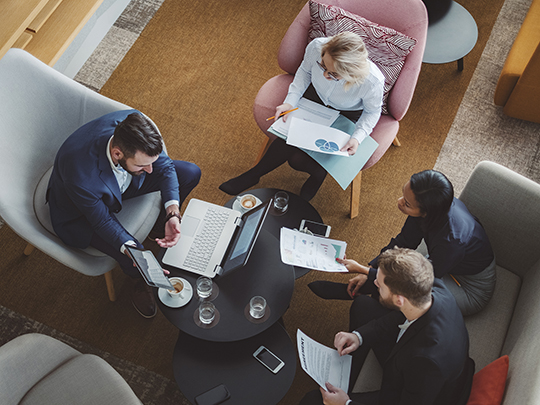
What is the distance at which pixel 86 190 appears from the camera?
6.56 ft

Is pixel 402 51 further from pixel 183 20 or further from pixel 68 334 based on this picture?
pixel 68 334

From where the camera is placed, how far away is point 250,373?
1.95 meters

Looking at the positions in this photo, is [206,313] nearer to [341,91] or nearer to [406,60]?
[341,91]

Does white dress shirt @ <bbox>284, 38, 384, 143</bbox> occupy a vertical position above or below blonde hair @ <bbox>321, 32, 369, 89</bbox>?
below

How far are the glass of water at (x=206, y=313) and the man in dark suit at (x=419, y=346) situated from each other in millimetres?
543

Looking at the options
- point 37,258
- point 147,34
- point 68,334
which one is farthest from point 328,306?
point 147,34

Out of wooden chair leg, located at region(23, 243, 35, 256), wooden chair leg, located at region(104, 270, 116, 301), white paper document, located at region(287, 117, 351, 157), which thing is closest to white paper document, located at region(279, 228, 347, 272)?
white paper document, located at region(287, 117, 351, 157)

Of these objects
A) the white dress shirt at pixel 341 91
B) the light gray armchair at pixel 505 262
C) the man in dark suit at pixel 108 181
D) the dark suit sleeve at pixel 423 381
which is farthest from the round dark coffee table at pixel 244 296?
the white dress shirt at pixel 341 91

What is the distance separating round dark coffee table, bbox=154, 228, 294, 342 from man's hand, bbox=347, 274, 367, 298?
343 millimetres

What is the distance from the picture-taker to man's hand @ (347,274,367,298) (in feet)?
7.43

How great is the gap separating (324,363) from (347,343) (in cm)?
14

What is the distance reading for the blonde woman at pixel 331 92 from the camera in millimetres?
2275

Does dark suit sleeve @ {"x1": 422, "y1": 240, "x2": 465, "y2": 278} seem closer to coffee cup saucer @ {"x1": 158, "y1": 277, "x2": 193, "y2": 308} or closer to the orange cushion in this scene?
the orange cushion

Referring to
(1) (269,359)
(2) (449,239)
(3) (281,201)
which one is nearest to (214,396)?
(1) (269,359)
